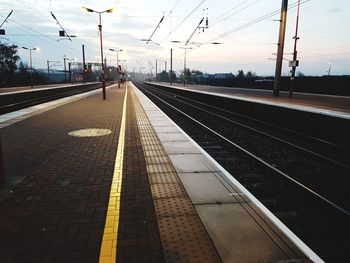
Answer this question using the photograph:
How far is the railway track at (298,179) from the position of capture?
448cm

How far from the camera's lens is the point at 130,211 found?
4352mm

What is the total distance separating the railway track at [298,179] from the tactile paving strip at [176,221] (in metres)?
1.67

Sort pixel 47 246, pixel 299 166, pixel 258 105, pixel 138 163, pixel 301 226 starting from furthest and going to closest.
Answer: pixel 258 105, pixel 299 166, pixel 138 163, pixel 301 226, pixel 47 246

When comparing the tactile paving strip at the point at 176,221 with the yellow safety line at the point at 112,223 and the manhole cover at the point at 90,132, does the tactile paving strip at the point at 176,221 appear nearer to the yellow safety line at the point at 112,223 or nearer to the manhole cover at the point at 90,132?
the yellow safety line at the point at 112,223

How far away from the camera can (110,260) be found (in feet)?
10.4

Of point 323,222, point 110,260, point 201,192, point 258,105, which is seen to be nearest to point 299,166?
point 323,222

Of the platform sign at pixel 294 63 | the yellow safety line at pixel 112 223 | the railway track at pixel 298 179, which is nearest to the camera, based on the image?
the yellow safety line at pixel 112 223

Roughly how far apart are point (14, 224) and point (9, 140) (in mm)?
6075

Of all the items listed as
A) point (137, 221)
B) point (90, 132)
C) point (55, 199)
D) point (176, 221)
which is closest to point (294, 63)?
point (90, 132)

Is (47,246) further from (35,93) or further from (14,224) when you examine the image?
(35,93)

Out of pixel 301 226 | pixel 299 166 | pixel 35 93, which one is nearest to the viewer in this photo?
pixel 301 226

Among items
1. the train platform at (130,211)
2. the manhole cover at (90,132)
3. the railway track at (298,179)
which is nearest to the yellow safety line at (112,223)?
the train platform at (130,211)

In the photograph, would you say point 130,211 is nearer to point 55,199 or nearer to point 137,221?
point 137,221

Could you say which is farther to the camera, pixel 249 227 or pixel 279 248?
pixel 249 227
